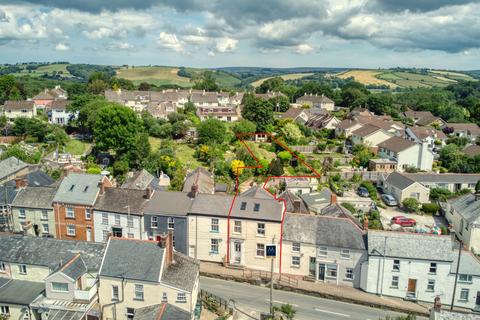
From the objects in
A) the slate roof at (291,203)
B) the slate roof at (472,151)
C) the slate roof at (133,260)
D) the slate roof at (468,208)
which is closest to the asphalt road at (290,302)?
the slate roof at (133,260)

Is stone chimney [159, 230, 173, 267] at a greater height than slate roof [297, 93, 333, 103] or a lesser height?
lesser

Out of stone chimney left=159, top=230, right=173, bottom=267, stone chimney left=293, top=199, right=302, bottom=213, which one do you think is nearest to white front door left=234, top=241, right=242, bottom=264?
stone chimney left=293, top=199, right=302, bottom=213

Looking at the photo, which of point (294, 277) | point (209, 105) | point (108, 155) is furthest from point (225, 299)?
point (209, 105)

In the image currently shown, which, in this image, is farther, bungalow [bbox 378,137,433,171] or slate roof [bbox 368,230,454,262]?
bungalow [bbox 378,137,433,171]

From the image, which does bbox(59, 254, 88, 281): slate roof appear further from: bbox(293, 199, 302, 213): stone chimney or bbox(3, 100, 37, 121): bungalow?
bbox(3, 100, 37, 121): bungalow

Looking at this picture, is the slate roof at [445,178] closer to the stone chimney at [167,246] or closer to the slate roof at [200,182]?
the slate roof at [200,182]

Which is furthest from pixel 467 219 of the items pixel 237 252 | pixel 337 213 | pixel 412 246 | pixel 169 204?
pixel 169 204
